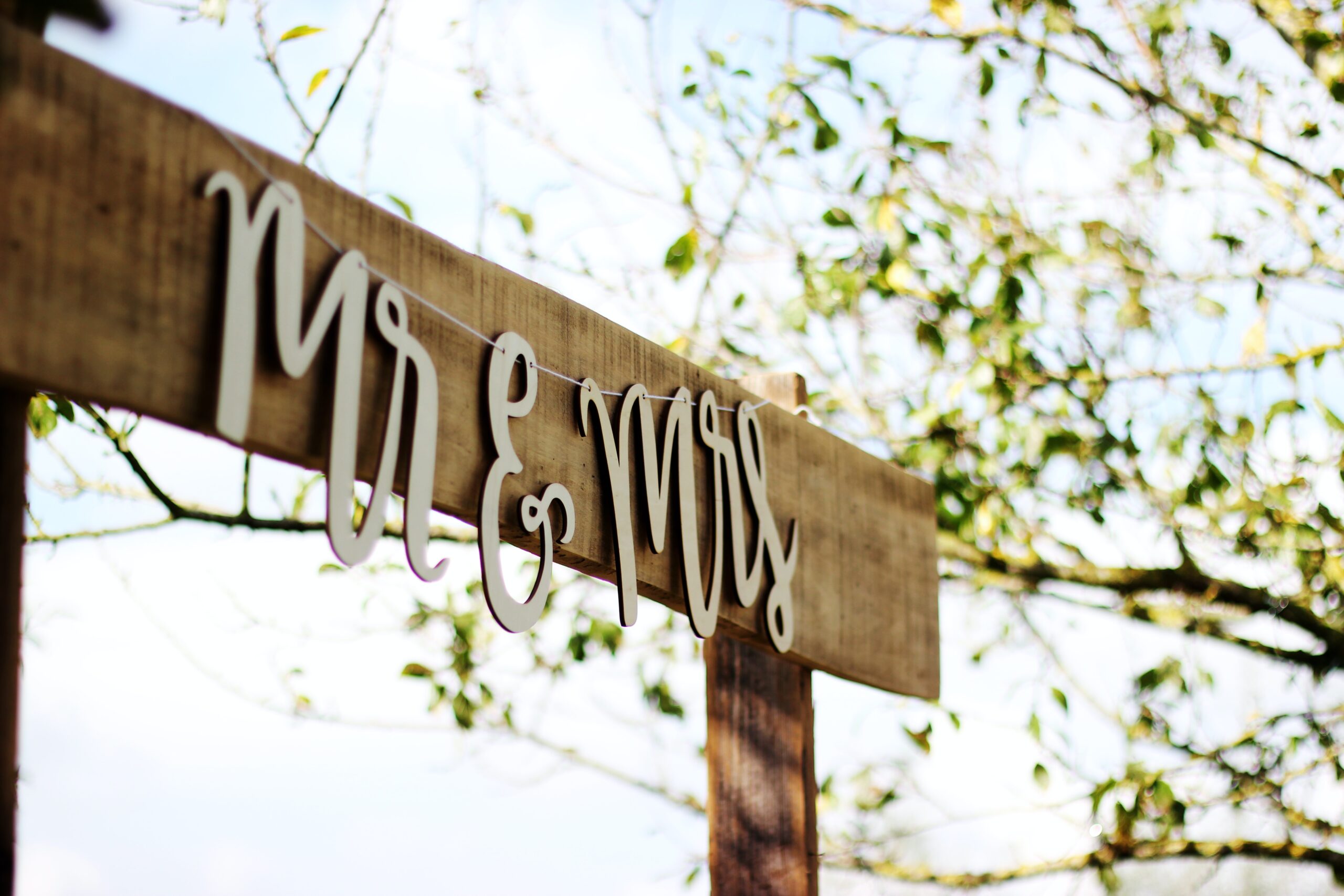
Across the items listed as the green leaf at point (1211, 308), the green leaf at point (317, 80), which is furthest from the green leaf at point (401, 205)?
the green leaf at point (1211, 308)

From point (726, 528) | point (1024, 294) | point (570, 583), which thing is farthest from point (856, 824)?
point (726, 528)

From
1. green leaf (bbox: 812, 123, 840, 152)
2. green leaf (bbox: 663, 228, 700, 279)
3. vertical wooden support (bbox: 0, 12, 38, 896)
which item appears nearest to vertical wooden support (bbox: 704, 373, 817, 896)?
green leaf (bbox: 663, 228, 700, 279)

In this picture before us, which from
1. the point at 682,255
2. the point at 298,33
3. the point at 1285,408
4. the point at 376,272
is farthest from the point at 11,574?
the point at 1285,408

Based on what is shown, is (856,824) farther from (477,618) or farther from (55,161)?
(55,161)

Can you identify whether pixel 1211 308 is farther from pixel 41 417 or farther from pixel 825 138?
pixel 41 417

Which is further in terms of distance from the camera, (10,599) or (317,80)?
(317,80)

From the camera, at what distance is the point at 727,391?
1421mm

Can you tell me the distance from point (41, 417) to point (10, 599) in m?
1.15

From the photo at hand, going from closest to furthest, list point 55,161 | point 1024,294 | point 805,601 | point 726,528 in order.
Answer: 1. point 55,161
2. point 726,528
3. point 805,601
4. point 1024,294

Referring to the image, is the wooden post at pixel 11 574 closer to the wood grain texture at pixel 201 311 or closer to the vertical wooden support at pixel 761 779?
the wood grain texture at pixel 201 311

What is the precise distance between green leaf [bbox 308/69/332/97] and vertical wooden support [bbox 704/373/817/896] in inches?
38.9

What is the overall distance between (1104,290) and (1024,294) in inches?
17.5

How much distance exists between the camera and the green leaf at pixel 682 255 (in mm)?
2043

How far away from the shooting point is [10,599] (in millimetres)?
765
